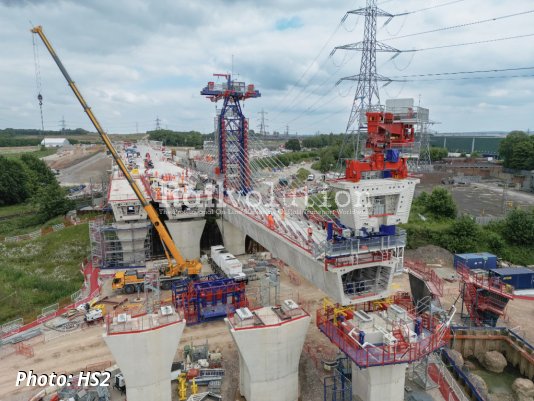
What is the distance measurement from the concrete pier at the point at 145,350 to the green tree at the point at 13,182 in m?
75.9

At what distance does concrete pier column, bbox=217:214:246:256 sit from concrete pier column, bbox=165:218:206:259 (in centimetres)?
242

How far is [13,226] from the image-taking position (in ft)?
211

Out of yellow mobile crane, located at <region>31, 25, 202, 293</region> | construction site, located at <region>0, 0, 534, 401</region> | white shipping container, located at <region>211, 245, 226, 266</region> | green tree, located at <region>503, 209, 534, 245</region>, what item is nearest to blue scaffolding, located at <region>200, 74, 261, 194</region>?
construction site, located at <region>0, 0, 534, 401</region>

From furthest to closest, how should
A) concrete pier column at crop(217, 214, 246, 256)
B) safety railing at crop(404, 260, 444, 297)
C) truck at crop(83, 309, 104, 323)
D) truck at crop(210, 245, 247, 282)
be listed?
1. concrete pier column at crop(217, 214, 246, 256)
2. truck at crop(210, 245, 247, 282)
3. truck at crop(83, 309, 104, 323)
4. safety railing at crop(404, 260, 444, 297)

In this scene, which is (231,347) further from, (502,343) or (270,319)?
(502,343)

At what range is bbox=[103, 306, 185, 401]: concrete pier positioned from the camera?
61.5ft

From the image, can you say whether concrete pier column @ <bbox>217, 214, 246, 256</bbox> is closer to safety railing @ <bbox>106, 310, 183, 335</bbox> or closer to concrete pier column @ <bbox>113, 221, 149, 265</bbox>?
concrete pier column @ <bbox>113, 221, 149, 265</bbox>

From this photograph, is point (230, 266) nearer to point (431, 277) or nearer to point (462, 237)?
point (431, 277)

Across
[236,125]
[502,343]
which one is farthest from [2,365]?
[502,343]

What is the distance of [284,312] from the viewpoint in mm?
20906

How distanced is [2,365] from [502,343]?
33424mm

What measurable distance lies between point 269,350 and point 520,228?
38545mm

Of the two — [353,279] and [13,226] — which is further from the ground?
[353,279]

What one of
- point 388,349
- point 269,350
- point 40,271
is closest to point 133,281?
point 40,271
